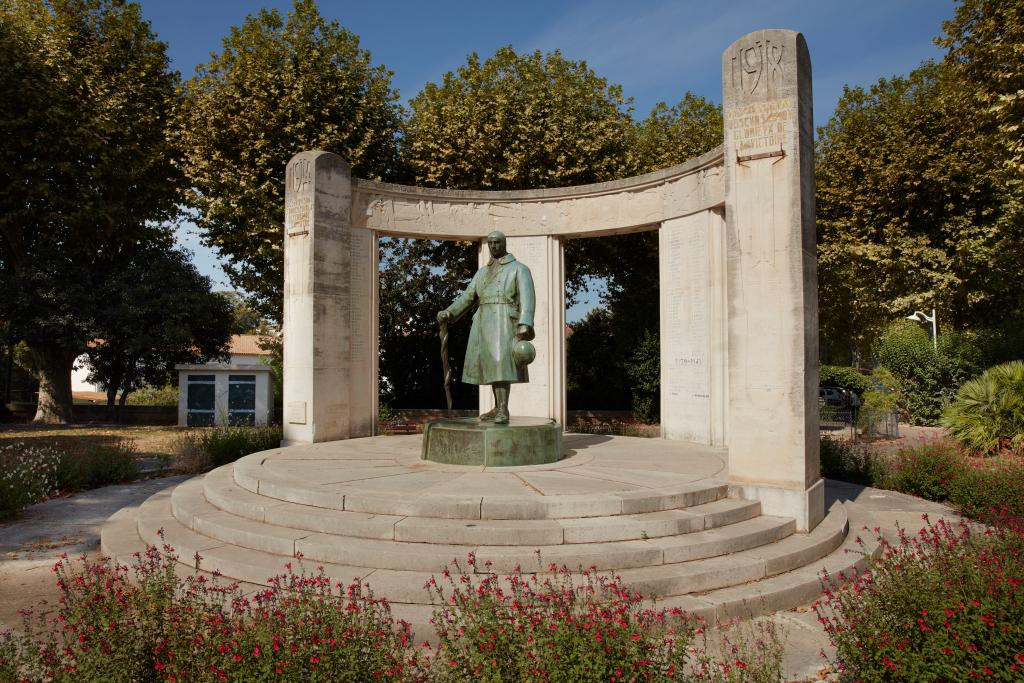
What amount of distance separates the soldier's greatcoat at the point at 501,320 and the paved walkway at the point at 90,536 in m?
4.61

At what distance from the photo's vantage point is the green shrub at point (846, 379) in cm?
3138

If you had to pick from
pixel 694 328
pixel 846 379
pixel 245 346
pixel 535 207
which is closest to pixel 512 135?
pixel 535 207

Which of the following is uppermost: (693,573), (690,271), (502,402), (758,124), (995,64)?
(995,64)

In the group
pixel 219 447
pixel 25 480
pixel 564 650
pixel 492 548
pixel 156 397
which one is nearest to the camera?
pixel 564 650

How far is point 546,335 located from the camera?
45.3 feet

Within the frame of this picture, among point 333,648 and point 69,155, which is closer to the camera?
point 333,648

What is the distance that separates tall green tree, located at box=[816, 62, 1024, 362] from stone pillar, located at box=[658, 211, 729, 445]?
1169cm

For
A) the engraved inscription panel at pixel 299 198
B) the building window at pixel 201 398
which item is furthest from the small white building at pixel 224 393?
the engraved inscription panel at pixel 299 198

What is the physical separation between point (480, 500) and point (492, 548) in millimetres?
607

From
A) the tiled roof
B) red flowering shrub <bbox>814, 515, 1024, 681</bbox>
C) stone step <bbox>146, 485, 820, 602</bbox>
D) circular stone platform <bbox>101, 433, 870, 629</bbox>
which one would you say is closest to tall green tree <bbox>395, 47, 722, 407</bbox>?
circular stone platform <bbox>101, 433, 870, 629</bbox>

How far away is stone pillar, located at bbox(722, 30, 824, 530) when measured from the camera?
22.9 feet

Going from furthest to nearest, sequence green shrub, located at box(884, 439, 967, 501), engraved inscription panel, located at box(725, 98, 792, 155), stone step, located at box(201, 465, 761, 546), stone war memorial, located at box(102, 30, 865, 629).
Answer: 1. green shrub, located at box(884, 439, 967, 501)
2. engraved inscription panel, located at box(725, 98, 792, 155)
3. stone step, located at box(201, 465, 761, 546)
4. stone war memorial, located at box(102, 30, 865, 629)

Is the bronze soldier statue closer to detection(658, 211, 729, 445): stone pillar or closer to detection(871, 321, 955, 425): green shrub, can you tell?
detection(658, 211, 729, 445): stone pillar

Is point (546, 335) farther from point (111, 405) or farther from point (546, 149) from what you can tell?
point (111, 405)
